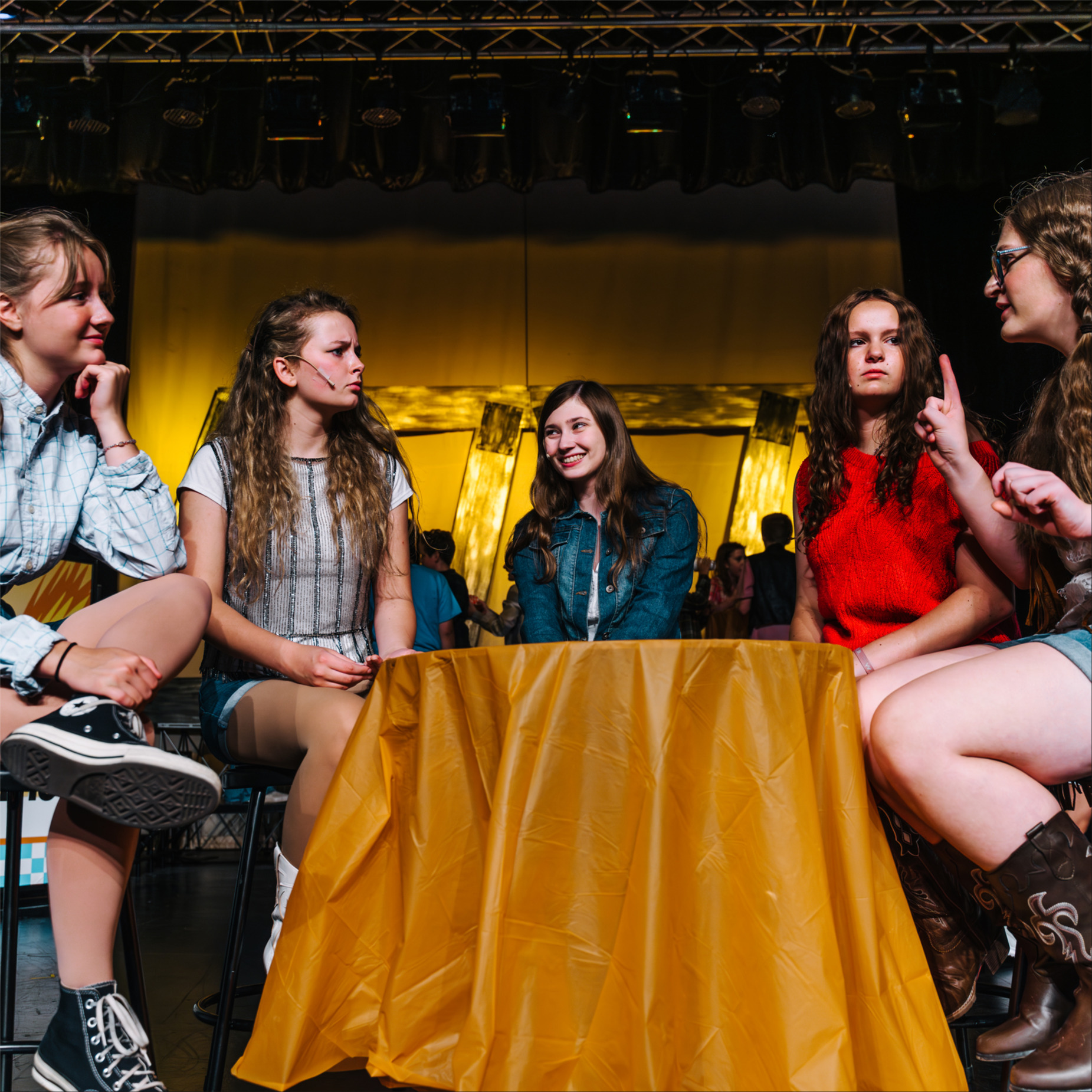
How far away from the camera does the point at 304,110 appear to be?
4.97 metres

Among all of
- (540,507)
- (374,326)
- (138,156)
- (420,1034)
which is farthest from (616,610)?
(374,326)

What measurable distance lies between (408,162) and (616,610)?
3.87 metres

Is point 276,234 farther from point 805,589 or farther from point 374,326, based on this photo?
point 805,589

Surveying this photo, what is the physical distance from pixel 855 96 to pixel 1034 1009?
15.6ft

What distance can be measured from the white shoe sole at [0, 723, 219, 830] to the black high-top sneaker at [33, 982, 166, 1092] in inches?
10.1

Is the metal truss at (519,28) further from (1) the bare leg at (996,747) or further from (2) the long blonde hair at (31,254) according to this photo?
(1) the bare leg at (996,747)

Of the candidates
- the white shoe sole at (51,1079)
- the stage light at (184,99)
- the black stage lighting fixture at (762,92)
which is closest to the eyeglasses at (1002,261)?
the white shoe sole at (51,1079)

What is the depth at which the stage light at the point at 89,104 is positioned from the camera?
500 cm

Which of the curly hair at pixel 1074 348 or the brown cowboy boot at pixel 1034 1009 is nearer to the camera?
the brown cowboy boot at pixel 1034 1009

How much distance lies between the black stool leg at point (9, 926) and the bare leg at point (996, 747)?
3.99 feet

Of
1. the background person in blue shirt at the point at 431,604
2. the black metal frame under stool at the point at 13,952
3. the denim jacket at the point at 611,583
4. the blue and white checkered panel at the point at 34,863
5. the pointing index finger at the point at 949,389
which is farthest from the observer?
the background person in blue shirt at the point at 431,604

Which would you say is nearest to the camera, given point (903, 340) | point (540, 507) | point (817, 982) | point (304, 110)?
point (817, 982)

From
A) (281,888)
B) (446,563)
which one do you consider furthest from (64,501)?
(446,563)

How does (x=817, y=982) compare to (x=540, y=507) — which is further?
(x=540, y=507)
